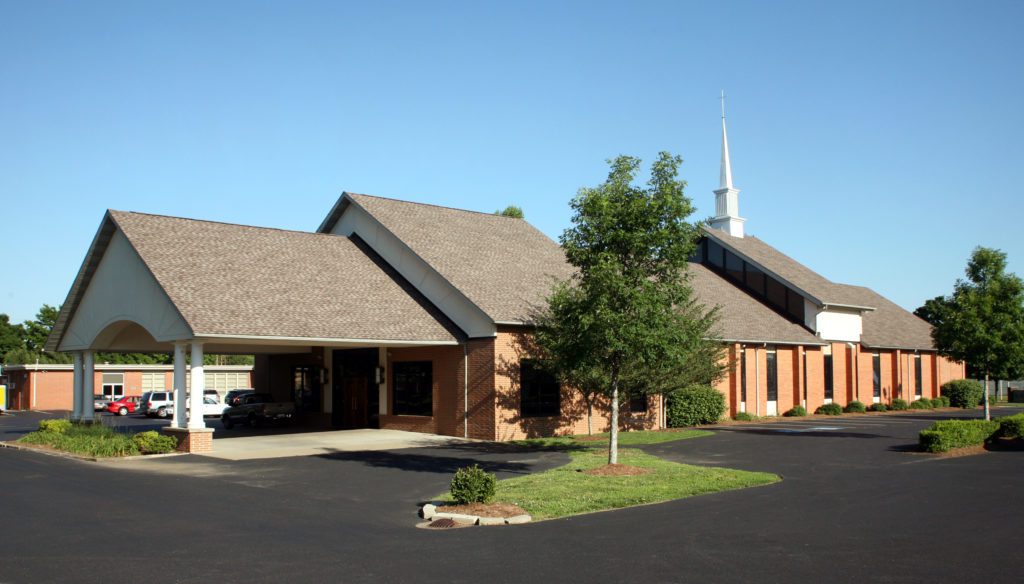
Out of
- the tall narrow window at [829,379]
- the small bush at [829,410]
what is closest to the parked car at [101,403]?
the small bush at [829,410]

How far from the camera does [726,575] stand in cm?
928

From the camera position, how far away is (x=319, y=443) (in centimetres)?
2706

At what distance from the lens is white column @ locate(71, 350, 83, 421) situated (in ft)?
106

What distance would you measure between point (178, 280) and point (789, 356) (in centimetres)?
2794

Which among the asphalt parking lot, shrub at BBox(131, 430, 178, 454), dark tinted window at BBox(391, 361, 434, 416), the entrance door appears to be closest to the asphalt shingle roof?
dark tinted window at BBox(391, 361, 434, 416)

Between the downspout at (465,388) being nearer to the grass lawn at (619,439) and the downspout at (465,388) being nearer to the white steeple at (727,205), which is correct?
the grass lawn at (619,439)

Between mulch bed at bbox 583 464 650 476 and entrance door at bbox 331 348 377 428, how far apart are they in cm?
1518

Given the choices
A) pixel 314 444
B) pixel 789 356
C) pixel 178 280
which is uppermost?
pixel 178 280

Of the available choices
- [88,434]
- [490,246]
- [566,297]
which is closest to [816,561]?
[566,297]

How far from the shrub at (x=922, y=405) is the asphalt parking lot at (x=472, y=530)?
28365 millimetres

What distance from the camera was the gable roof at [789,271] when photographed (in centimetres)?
4350

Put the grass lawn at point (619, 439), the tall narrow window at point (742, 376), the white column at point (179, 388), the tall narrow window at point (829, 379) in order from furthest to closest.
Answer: the tall narrow window at point (829, 379) → the tall narrow window at point (742, 376) → the grass lawn at point (619, 439) → the white column at point (179, 388)

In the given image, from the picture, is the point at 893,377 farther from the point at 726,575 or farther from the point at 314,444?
the point at 726,575

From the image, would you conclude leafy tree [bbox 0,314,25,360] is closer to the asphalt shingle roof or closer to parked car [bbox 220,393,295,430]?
parked car [bbox 220,393,295,430]
